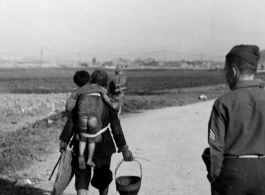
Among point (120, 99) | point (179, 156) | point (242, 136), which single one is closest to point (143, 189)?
point (179, 156)

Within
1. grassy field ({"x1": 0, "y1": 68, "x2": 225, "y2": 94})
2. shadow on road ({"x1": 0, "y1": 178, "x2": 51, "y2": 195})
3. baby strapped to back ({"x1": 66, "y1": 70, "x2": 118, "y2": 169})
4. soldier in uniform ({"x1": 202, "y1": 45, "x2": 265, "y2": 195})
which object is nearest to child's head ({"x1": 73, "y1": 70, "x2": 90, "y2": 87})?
baby strapped to back ({"x1": 66, "y1": 70, "x2": 118, "y2": 169})

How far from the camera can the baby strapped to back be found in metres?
3.75

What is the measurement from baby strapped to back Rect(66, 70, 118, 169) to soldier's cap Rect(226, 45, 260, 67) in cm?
166

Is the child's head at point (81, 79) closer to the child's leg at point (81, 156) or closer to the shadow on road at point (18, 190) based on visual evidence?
the child's leg at point (81, 156)

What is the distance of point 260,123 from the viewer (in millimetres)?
2535

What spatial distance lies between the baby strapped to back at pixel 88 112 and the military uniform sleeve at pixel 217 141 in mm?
1555

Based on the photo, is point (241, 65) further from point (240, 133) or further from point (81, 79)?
point (81, 79)

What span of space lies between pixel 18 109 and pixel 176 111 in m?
7.42

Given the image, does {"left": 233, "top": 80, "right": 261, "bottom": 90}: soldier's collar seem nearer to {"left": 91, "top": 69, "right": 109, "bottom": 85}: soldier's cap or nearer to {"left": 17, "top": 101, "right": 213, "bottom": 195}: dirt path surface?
{"left": 91, "top": 69, "right": 109, "bottom": 85}: soldier's cap

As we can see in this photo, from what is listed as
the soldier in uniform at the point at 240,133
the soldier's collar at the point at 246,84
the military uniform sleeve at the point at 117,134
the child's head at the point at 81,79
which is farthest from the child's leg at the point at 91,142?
the soldier's collar at the point at 246,84

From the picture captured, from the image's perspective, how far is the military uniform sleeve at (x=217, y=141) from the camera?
2547mm

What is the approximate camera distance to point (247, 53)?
2.58m

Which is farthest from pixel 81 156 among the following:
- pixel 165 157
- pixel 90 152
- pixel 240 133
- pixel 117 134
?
pixel 165 157

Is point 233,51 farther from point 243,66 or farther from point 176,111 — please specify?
point 176,111
